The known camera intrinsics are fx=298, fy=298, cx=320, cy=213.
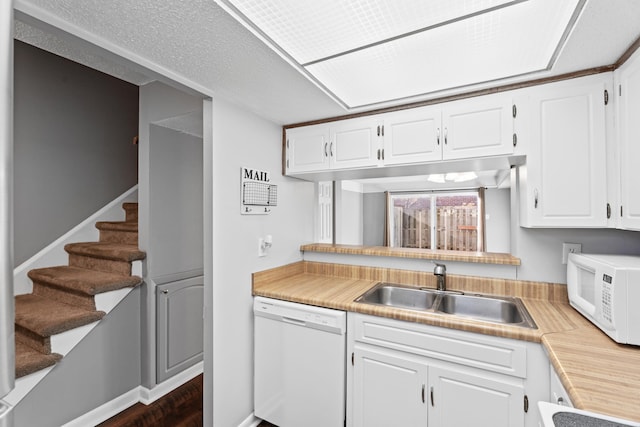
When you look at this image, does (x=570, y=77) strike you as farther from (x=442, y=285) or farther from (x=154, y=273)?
(x=154, y=273)

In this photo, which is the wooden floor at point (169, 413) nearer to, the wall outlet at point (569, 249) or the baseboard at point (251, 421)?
the baseboard at point (251, 421)

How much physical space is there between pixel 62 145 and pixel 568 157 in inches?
140

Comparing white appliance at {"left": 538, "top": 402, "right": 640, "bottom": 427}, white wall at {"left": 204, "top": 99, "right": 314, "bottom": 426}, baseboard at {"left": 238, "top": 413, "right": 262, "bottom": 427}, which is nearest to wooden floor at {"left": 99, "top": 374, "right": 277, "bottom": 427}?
baseboard at {"left": 238, "top": 413, "right": 262, "bottom": 427}

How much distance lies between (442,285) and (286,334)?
3.56 ft

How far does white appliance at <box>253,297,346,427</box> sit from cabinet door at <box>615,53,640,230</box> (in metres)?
1.43

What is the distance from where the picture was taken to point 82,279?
6.78ft

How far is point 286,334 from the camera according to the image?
189 centimetres

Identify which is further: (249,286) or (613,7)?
(249,286)

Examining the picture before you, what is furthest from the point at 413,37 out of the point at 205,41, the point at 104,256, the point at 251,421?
the point at 104,256

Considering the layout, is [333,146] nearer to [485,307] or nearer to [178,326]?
[485,307]

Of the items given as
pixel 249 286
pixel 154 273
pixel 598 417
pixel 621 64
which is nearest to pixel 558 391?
pixel 598 417

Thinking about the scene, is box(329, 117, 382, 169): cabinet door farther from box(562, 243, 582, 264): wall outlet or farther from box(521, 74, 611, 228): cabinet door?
box(562, 243, 582, 264): wall outlet

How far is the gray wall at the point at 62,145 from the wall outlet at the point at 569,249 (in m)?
3.62

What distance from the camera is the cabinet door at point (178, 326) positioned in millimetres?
2297
